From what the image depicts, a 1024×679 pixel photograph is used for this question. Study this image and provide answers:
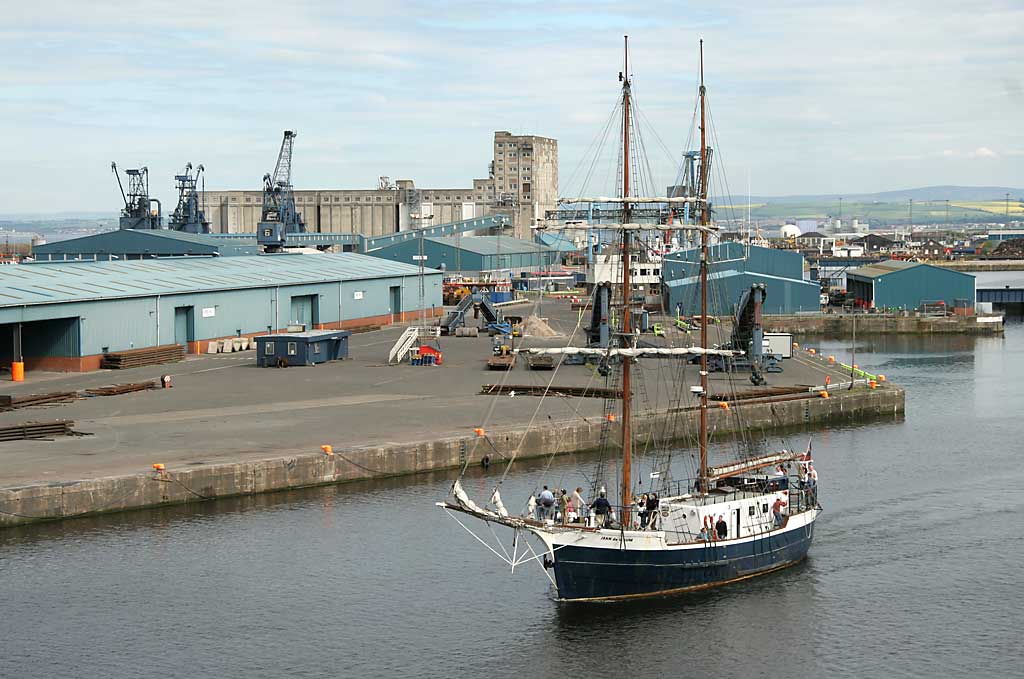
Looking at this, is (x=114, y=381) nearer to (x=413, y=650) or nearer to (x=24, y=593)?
(x=24, y=593)

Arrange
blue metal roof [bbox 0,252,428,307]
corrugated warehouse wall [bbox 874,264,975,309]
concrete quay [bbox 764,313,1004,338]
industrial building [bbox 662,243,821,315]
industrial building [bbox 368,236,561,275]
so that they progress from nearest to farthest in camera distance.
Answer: blue metal roof [bbox 0,252,428,307]
concrete quay [bbox 764,313,1004,338]
industrial building [bbox 662,243,821,315]
corrugated warehouse wall [bbox 874,264,975,309]
industrial building [bbox 368,236,561,275]

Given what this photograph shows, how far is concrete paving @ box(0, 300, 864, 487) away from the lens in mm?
41656

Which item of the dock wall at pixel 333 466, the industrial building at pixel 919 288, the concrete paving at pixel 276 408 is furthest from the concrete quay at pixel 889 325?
the dock wall at pixel 333 466

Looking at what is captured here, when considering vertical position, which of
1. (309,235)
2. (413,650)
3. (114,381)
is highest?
(309,235)

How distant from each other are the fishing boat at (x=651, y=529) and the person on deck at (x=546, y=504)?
0.03 m

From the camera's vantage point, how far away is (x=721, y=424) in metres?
52.8

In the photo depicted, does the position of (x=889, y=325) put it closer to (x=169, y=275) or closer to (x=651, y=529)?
(x=169, y=275)

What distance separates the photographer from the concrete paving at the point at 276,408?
41.7m

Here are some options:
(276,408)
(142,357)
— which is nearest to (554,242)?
(142,357)

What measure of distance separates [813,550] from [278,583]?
47.8ft

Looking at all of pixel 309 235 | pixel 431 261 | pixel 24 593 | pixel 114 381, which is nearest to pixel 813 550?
pixel 24 593

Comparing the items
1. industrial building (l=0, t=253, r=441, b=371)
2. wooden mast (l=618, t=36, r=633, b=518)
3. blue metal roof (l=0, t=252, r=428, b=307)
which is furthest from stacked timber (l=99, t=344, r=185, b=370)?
wooden mast (l=618, t=36, r=633, b=518)

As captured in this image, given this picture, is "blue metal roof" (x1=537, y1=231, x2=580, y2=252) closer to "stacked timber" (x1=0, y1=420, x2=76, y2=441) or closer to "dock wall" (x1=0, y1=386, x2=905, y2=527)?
"dock wall" (x1=0, y1=386, x2=905, y2=527)

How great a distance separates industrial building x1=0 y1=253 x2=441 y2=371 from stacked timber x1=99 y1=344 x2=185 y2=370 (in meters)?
0.45
